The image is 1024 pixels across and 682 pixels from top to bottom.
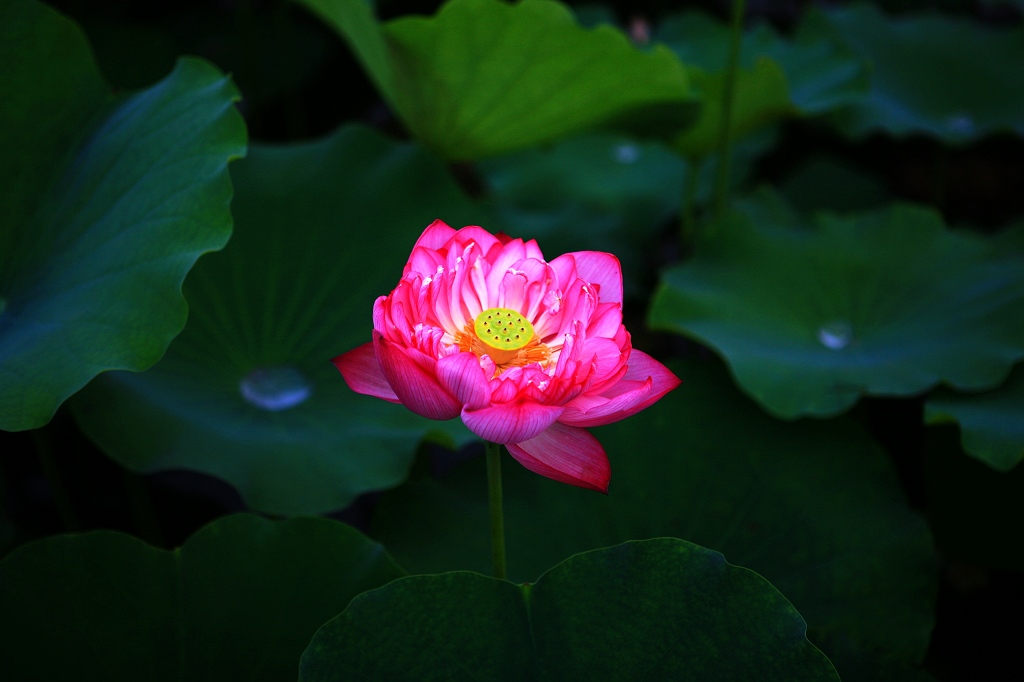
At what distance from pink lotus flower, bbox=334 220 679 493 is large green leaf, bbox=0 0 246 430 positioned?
35 centimetres

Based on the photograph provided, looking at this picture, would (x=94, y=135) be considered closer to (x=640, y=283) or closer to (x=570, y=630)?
(x=570, y=630)

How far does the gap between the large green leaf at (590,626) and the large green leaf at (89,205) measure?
393mm

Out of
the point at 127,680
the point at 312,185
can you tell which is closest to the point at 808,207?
the point at 312,185

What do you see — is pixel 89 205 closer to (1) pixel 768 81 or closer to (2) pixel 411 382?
(2) pixel 411 382

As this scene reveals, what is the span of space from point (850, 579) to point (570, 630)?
0.50 metres

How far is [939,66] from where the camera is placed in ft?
7.20

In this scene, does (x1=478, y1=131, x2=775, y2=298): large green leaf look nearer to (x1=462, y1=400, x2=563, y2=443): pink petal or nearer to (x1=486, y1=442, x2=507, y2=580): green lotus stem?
(x1=486, y1=442, x2=507, y2=580): green lotus stem

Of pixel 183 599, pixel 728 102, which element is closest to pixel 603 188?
pixel 728 102

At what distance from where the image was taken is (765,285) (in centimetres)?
150

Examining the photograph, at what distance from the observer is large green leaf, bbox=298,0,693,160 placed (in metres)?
1.27

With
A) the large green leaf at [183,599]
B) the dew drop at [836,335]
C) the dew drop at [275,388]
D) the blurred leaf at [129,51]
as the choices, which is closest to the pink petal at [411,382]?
the large green leaf at [183,599]

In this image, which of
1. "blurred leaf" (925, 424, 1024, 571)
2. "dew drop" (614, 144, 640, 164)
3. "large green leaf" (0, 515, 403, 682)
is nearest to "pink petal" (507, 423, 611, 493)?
"large green leaf" (0, 515, 403, 682)

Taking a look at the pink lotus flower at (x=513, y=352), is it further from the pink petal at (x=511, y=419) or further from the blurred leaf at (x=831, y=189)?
the blurred leaf at (x=831, y=189)

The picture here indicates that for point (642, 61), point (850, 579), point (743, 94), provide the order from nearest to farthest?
1. point (850, 579)
2. point (642, 61)
3. point (743, 94)
